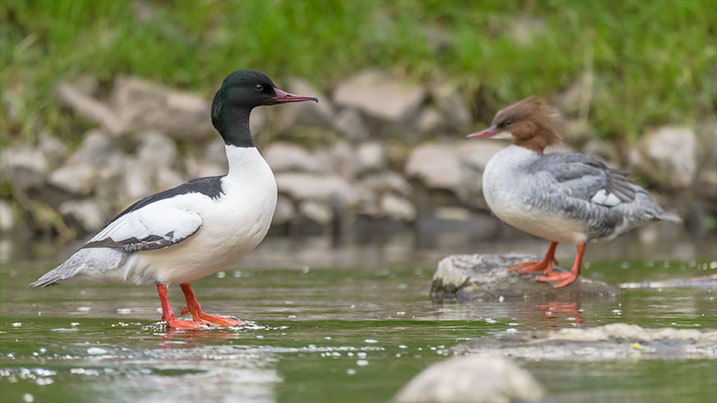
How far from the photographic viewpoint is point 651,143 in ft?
53.4

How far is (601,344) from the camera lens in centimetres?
537

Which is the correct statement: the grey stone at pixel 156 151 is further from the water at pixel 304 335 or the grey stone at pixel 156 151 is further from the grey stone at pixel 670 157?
the grey stone at pixel 670 157

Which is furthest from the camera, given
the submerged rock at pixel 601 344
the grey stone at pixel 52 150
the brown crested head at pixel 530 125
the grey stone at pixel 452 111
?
the grey stone at pixel 452 111

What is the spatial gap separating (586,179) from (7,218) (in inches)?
365

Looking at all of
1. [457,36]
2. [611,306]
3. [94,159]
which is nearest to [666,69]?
[457,36]

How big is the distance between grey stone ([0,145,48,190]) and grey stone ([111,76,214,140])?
142 cm

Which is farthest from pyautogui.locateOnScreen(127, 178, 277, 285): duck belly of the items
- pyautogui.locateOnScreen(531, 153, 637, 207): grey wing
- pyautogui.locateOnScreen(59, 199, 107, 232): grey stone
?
pyautogui.locateOnScreen(59, 199, 107, 232): grey stone

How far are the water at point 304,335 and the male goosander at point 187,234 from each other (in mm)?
317

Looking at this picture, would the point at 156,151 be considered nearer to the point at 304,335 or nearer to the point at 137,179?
the point at 137,179

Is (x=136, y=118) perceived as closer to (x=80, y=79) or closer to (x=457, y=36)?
(x=80, y=79)

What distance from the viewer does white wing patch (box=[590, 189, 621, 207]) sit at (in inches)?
336

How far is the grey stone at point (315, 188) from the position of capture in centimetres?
1538

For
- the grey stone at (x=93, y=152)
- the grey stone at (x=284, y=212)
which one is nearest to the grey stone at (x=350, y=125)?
the grey stone at (x=284, y=212)

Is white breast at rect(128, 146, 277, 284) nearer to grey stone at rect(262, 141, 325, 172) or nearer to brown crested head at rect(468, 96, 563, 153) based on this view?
brown crested head at rect(468, 96, 563, 153)
